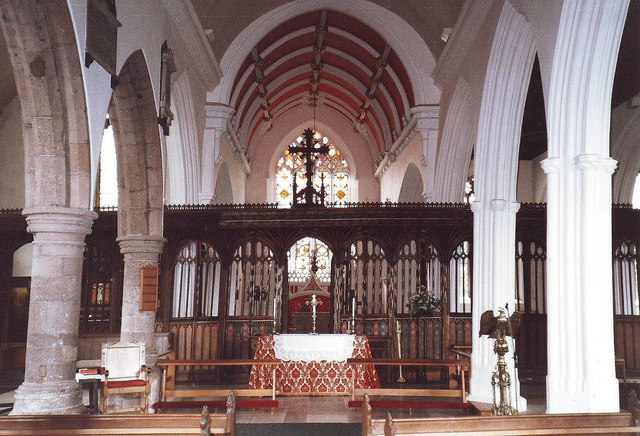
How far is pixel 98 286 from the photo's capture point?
41.0 ft

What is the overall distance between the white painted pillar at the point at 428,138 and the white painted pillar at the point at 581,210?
26.2ft

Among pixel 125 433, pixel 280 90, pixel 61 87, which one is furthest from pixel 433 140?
pixel 125 433

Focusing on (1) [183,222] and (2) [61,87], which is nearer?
(2) [61,87]

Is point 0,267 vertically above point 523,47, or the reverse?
point 523,47

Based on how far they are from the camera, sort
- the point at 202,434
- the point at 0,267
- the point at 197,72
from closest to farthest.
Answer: the point at 202,434 → the point at 0,267 → the point at 197,72

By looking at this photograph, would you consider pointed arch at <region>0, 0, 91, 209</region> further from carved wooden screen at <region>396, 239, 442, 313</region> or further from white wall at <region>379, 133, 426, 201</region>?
white wall at <region>379, 133, 426, 201</region>

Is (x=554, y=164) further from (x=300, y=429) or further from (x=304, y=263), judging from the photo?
(x=304, y=263)

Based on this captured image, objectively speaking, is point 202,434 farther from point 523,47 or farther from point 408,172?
point 408,172

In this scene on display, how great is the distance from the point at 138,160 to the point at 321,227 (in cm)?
372

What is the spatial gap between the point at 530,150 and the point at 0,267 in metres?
12.6

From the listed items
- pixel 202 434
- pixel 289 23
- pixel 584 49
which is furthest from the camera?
pixel 289 23

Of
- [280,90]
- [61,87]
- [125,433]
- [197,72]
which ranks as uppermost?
[280,90]

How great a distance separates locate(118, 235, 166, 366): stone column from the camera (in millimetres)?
9508

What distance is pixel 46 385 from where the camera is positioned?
692 centimetres
